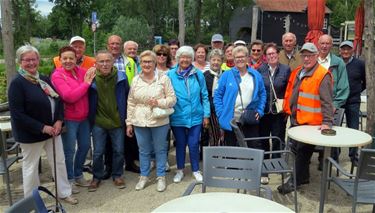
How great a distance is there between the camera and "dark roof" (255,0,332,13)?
138ft

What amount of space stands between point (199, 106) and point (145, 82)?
0.80 meters

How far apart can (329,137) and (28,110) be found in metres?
3.13

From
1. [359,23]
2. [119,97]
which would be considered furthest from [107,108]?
[359,23]

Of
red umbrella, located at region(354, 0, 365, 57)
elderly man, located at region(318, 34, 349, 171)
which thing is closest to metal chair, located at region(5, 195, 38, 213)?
elderly man, located at region(318, 34, 349, 171)

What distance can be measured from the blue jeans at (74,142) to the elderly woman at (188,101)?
3.63 feet

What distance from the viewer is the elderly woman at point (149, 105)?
4434 mm

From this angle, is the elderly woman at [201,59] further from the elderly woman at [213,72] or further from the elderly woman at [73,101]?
the elderly woman at [73,101]

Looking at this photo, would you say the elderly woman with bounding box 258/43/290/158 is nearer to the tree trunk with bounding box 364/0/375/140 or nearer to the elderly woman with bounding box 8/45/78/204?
the tree trunk with bounding box 364/0/375/140

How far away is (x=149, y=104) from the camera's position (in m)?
4.46

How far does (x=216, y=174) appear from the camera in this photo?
3.23 m

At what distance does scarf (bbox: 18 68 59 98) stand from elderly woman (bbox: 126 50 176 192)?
970 millimetres

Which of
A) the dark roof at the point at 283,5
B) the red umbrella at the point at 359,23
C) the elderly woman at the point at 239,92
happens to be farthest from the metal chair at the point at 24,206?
the dark roof at the point at 283,5

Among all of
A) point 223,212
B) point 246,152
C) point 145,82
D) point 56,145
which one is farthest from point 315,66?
point 56,145

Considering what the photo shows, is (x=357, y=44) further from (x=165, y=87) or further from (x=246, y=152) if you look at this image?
(x=246, y=152)
